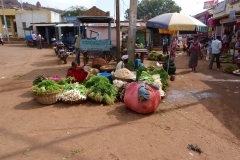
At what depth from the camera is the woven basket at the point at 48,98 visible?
5031 millimetres

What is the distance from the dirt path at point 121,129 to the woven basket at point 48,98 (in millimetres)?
143

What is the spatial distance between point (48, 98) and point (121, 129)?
7.31ft

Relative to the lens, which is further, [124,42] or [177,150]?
[124,42]

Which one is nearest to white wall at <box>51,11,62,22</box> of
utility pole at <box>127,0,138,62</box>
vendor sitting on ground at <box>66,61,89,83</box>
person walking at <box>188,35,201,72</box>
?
utility pole at <box>127,0,138,62</box>

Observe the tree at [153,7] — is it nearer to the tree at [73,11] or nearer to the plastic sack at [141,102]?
the tree at [73,11]

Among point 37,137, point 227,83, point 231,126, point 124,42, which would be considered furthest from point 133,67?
point 124,42

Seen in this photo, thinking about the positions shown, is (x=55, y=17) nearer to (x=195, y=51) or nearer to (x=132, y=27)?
(x=132, y=27)

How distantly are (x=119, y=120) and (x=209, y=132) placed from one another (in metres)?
1.86

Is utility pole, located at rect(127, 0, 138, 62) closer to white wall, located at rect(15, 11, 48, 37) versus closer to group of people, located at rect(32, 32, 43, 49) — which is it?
group of people, located at rect(32, 32, 43, 49)

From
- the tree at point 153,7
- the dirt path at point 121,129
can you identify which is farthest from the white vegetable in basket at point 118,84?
the tree at point 153,7

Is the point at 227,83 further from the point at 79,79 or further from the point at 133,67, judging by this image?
the point at 79,79

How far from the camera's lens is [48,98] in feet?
16.6

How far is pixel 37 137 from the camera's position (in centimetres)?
365

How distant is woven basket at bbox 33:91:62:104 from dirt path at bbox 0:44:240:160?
0.47 feet
